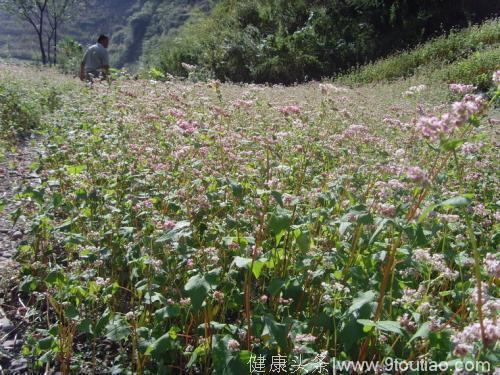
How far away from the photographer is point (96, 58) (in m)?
11.0

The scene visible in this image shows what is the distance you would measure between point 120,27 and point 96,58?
14624 centimetres

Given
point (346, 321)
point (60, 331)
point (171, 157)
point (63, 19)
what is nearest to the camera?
point (346, 321)

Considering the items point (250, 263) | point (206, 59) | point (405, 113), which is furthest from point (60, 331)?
point (206, 59)

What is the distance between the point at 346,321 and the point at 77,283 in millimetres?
1452

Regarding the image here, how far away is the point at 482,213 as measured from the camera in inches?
127

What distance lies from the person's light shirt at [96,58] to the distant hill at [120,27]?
78.7 metres

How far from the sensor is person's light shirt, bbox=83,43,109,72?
10.9 metres

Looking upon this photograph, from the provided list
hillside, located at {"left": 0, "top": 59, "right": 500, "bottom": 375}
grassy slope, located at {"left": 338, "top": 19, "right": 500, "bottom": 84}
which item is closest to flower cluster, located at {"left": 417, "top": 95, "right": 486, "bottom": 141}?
hillside, located at {"left": 0, "top": 59, "right": 500, "bottom": 375}

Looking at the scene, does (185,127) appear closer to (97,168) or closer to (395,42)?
(97,168)

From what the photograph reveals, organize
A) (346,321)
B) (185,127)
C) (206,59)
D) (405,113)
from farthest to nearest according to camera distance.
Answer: (206,59) < (405,113) < (185,127) < (346,321)

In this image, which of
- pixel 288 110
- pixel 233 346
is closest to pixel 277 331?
pixel 233 346

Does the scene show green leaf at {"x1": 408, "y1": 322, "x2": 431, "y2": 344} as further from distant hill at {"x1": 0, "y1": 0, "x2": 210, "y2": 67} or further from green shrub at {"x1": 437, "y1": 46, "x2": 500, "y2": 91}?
distant hill at {"x1": 0, "y1": 0, "x2": 210, "y2": 67}

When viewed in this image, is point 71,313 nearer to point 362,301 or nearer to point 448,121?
point 362,301

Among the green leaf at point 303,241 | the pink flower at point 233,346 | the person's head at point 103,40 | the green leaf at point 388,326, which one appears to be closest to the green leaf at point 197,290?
the pink flower at point 233,346
